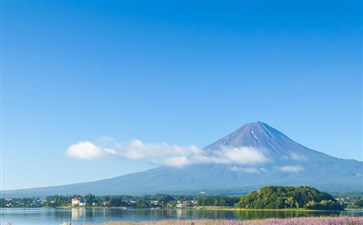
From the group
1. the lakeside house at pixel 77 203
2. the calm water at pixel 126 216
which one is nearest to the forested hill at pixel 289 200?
the calm water at pixel 126 216

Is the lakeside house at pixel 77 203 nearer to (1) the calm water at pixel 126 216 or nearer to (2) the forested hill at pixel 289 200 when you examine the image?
(2) the forested hill at pixel 289 200

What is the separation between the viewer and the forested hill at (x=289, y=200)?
60.9 meters

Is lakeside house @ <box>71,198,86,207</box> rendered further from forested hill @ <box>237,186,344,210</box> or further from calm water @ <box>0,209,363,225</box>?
calm water @ <box>0,209,363,225</box>

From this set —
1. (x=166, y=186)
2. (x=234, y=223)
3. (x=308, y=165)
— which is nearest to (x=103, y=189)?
(x=166, y=186)

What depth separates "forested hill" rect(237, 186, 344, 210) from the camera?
200 feet

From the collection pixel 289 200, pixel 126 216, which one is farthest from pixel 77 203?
pixel 126 216

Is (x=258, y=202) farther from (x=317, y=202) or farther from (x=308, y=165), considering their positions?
(x=308, y=165)

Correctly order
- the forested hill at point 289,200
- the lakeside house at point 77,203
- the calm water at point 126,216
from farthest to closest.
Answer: the lakeside house at point 77,203 → the forested hill at point 289,200 → the calm water at point 126,216

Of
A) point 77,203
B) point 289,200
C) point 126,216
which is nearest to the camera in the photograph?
point 126,216

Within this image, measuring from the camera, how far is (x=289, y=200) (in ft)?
201

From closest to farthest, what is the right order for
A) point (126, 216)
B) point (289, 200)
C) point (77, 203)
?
point (126, 216) → point (289, 200) → point (77, 203)

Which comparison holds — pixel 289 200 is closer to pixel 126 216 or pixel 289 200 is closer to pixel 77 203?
pixel 126 216

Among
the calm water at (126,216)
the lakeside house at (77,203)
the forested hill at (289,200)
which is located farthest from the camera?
the lakeside house at (77,203)

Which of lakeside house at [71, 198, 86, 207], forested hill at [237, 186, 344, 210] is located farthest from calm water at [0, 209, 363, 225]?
lakeside house at [71, 198, 86, 207]
